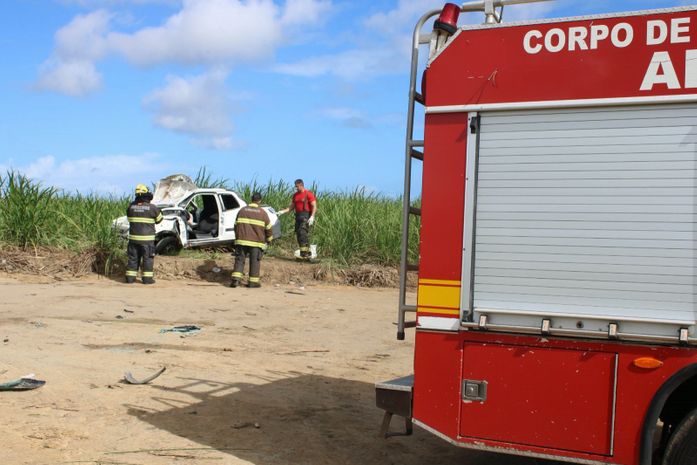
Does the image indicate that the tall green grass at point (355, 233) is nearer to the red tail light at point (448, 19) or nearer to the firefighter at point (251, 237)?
the firefighter at point (251, 237)

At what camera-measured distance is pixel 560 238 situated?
4672mm

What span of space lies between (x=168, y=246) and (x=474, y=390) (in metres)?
13.6

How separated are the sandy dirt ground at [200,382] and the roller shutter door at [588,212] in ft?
6.62

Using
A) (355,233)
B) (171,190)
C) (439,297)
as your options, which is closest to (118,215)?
(171,190)

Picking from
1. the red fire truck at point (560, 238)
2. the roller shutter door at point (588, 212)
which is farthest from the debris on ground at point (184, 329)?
the roller shutter door at point (588, 212)

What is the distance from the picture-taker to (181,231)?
17.3 m

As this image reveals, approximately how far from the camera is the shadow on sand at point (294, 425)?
6066 mm

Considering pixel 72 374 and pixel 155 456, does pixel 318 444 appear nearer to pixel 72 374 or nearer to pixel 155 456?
pixel 155 456

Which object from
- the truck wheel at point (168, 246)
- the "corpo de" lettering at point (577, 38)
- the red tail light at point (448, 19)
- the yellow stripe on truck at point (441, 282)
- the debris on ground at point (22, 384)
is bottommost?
the debris on ground at point (22, 384)

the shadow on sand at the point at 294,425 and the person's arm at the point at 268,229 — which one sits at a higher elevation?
the person's arm at the point at 268,229

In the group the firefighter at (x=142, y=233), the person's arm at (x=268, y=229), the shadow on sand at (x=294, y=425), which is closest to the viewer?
the shadow on sand at (x=294, y=425)

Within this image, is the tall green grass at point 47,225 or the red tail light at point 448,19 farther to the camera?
the tall green grass at point 47,225

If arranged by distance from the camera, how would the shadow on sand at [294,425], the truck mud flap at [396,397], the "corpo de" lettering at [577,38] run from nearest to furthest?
the "corpo de" lettering at [577,38]
the truck mud flap at [396,397]
the shadow on sand at [294,425]

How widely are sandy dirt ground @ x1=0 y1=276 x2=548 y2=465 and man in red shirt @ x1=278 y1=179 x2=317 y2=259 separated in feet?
13.6
